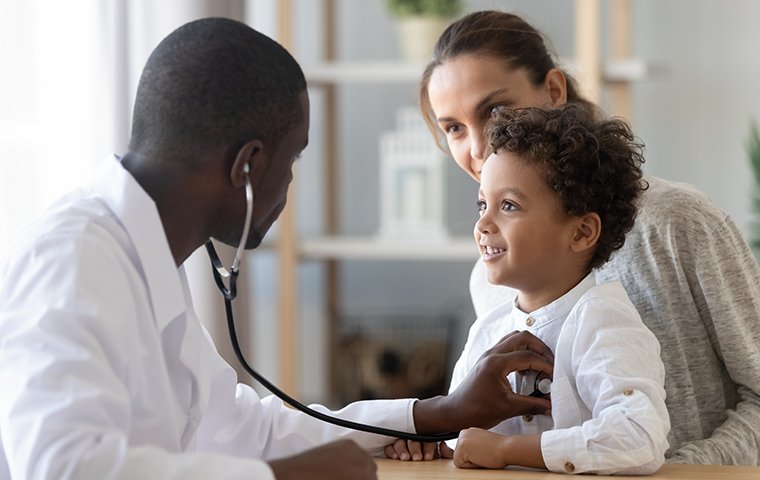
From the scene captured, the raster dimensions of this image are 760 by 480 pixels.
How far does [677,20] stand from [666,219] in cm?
213

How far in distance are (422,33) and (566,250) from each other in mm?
1943

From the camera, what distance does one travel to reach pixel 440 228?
318 centimetres

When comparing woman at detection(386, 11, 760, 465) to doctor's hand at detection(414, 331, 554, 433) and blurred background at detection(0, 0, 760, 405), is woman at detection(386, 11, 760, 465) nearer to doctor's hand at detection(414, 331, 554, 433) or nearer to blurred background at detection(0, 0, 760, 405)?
doctor's hand at detection(414, 331, 554, 433)

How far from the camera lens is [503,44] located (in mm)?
1613

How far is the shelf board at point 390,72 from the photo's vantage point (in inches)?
121

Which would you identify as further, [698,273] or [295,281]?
[295,281]

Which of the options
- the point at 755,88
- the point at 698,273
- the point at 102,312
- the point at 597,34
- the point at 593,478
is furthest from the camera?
the point at 755,88

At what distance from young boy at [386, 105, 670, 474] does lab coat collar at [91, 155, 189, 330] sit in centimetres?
34

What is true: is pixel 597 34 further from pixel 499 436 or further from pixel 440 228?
pixel 499 436

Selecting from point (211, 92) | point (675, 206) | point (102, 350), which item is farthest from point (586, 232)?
point (102, 350)

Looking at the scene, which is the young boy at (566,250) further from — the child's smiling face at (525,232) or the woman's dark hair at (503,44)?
the woman's dark hair at (503,44)

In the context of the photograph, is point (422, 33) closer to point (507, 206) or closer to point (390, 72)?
point (390, 72)

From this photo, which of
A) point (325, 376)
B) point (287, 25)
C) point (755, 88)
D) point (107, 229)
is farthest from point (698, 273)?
point (325, 376)

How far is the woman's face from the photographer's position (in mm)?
1570
